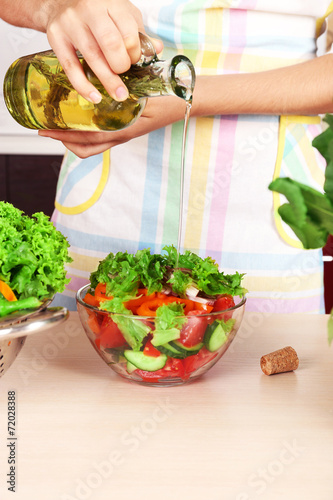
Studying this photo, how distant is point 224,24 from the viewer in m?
1.32

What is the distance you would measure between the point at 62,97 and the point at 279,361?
46 cm

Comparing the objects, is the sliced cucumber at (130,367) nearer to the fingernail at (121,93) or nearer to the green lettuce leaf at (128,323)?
the green lettuce leaf at (128,323)

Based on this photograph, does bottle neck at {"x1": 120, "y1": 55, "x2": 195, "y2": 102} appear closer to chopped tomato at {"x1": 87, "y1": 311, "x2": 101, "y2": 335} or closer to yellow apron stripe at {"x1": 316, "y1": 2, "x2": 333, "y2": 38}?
chopped tomato at {"x1": 87, "y1": 311, "x2": 101, "y2": 335}

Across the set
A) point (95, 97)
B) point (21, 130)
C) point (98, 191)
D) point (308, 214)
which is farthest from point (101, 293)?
point (21, 130)

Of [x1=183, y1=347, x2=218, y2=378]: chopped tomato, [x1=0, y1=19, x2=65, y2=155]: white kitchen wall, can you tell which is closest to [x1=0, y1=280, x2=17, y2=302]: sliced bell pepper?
[x1=183, y1=347, x2=218, y2=378]: chopped tomato

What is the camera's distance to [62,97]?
0.90 metres

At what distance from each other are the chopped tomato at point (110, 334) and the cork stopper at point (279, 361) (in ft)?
0.65

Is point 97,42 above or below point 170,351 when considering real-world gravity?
above

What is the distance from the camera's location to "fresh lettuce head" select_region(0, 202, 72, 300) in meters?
0.78

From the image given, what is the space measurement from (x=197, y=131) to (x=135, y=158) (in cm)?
14

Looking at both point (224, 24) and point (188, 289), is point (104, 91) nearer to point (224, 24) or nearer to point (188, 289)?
point (188, 289)

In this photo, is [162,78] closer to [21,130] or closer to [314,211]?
[314,211]

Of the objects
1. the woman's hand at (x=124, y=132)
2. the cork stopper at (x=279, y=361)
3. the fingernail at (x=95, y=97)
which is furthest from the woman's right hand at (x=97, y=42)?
the cork stopper at (x=279, y=361)

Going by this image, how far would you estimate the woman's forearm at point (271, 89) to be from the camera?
48.7 inches
